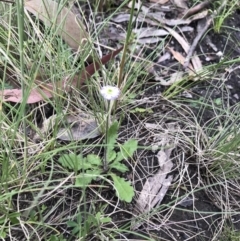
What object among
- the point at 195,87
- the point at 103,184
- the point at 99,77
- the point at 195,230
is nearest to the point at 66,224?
the point at 103,184

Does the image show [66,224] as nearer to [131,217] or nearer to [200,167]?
[131,217]

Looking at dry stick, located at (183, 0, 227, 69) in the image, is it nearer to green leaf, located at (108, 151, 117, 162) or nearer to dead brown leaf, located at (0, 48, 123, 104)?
dead brown leaf, located at (0, 48, 123, 104)

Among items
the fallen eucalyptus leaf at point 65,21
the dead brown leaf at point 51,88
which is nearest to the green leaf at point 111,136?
the dead brown leaf at point 51,88

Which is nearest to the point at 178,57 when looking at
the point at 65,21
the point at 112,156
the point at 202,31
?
the point at 202,31

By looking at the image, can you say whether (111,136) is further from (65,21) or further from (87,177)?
(65,21)

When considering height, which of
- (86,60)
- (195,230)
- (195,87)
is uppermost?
(86,60)

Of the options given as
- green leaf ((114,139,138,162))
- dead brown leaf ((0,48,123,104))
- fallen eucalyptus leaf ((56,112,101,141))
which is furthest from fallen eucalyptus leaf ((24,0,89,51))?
green leaf ((114,139,138,162))
